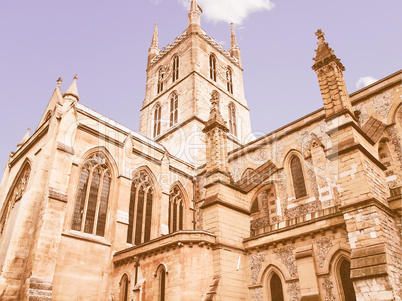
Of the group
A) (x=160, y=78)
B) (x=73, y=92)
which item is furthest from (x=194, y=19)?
(x=73, y=92)

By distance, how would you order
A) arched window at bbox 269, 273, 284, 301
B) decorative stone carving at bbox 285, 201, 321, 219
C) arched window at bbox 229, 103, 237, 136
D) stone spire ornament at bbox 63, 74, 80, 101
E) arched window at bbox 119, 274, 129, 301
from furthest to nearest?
arched window at bbox 229, 103, 237, 136 → stone spire ornament at bbox 63, 74, 80, 101 → decorative stone carving at bbox 285, 201, 321, 219 → arched window at bbox 119, 274, 129, 301 → arched window at bbox 269, 273, 284, 301

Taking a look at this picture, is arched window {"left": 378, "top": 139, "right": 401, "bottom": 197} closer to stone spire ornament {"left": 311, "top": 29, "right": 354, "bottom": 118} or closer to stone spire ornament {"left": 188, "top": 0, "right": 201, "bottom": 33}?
stone spire ornament {"left": 311, "top": 29, "right": 354, "bottom": 118}

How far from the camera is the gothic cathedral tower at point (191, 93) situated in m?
28.2

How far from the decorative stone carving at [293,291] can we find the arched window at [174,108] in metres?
20.9

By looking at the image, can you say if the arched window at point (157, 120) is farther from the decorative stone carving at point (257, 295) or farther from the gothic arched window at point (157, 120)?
the decorative stone carving at point (257, 295)

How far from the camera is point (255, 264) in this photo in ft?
41.1

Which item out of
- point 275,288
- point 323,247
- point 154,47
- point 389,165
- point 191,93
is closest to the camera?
point 323,247

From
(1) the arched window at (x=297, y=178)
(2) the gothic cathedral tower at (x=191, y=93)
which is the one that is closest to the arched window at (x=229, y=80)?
(2) the gothic cathedral tower at (x=191, y=93)

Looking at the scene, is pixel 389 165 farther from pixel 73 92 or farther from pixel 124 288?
pixel 73 92

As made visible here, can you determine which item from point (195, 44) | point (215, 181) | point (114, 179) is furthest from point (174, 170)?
point (195, 44)

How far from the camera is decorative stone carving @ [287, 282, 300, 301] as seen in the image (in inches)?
428

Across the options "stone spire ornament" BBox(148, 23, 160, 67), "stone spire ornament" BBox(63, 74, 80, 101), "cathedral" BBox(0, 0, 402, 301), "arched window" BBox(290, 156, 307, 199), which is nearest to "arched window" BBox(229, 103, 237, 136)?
"cathedral" BBox(0, 0, 402, 301)

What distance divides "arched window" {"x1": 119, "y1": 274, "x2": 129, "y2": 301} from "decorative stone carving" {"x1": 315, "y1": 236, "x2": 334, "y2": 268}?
26.9ft

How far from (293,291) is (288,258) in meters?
1.06
